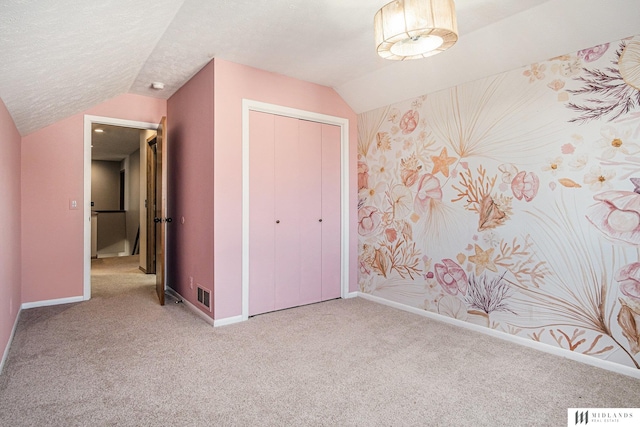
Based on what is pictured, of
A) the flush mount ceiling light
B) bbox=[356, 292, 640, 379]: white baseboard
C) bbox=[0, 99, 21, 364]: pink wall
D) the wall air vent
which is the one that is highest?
the flush mount ceiling light

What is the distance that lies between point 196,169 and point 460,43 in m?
2.61

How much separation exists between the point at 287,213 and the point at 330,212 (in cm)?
56

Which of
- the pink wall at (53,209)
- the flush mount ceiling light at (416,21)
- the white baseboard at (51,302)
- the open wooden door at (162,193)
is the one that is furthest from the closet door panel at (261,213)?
the white baseboard at (51,302)

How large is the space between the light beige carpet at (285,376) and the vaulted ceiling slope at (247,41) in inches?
69.3

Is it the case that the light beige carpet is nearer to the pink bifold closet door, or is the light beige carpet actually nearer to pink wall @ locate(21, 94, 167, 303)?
the pink bifold closet door

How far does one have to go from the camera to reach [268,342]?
9.06ft

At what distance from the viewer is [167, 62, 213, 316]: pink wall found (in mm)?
3285

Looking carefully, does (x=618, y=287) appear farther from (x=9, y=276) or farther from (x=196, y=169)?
(x=9, y=276)

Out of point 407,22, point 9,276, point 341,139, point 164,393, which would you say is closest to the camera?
point 407,22

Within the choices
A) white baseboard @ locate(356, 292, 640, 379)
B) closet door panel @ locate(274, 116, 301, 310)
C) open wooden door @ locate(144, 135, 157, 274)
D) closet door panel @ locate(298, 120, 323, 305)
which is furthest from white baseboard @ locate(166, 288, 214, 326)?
white baseboard @ locate(356, 292, 640, 379)

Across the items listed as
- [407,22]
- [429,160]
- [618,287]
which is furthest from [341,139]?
[618,287]

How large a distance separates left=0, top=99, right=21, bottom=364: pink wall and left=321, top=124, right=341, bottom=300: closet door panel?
2648 mm

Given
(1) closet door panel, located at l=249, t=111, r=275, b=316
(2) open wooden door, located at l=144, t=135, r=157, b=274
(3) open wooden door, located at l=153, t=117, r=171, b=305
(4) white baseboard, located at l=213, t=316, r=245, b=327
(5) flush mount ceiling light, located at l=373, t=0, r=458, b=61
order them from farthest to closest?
(2) open wooden door, located at l=144, t=135, r=157, b=274, (3) open wooden door, located at l=153, t=117, r=171, b=305, (1) closet door panel, located at l=249, t=111, r=275, b=316, (4) white baseboard, located at l=213, t=316, r=245, b=327, (5) flush mount ceiling light, located at l=373, t=0, r=458, b=61

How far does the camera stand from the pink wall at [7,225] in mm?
2371
